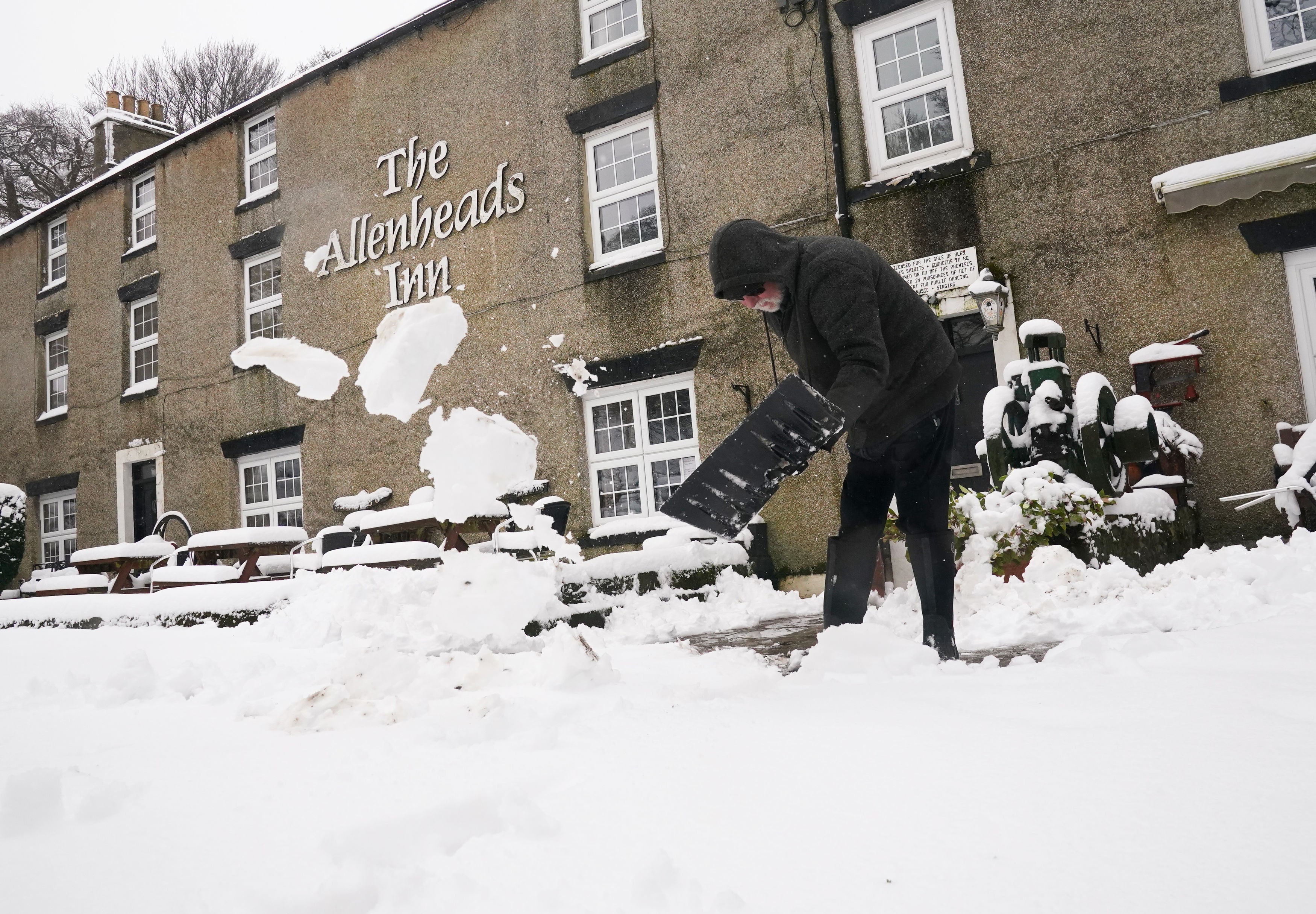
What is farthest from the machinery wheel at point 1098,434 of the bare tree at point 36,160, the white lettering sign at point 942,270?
the bare tree at point 36,160

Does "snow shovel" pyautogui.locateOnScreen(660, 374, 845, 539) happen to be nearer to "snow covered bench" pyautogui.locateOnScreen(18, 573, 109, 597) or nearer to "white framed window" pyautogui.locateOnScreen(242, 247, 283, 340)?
"snow covered bench" pyautogui.locateOnScreen(18, 573, 109, 597)

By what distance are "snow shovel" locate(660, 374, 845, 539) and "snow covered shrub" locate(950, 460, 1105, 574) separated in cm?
272

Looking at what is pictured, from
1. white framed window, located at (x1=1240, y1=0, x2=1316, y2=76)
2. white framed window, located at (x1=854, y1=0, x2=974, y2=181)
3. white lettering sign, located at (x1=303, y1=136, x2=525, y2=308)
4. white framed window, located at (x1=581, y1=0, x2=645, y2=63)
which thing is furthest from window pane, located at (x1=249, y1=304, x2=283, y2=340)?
white framed window, located at (x1=1240, y1=0, x2=1316, y2=76)

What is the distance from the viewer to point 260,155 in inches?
490

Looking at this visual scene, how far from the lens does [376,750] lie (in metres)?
2.03

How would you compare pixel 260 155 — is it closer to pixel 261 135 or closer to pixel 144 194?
pixel 261 135

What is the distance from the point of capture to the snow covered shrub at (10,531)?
1071 centimetres

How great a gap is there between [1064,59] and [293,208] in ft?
31.3

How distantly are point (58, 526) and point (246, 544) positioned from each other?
8641mm

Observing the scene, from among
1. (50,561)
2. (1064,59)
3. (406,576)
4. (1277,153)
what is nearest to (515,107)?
(1064,59)

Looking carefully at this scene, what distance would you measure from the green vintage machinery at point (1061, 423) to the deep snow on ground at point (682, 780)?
7.92 feet

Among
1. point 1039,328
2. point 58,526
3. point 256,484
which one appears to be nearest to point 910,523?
point 1039,328

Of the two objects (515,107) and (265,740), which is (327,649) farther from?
(515,107)

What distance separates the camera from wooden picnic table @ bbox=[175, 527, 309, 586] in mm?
8281
